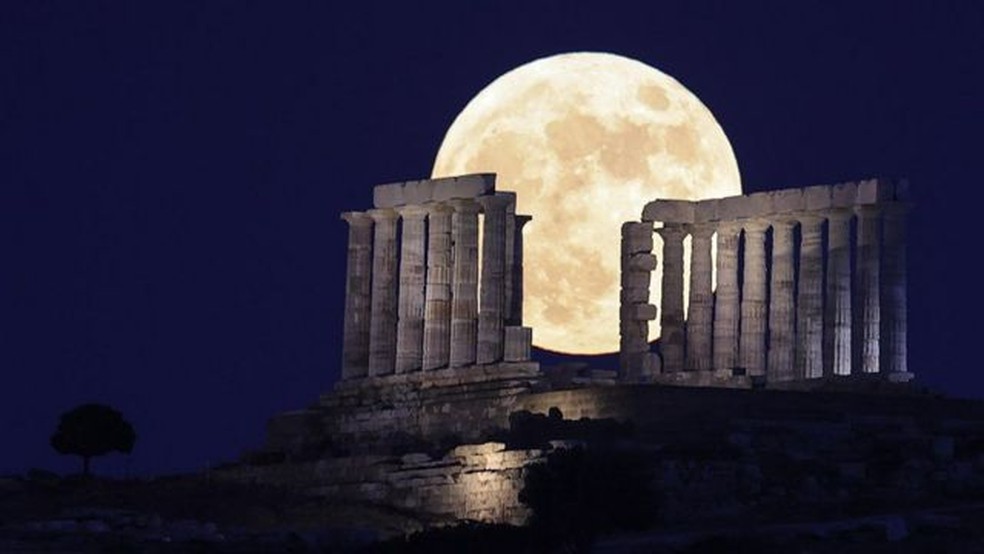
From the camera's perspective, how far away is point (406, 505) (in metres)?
138

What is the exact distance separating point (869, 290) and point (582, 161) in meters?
10.7

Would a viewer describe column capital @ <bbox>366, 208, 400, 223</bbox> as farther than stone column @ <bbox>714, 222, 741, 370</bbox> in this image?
No

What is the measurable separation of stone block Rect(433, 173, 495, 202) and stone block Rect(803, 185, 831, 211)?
10.6 m

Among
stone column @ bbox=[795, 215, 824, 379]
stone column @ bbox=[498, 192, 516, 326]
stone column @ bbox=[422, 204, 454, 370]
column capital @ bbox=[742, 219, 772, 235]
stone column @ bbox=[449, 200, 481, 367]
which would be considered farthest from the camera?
column capital @ bbox=[742, 219, 772, 235]

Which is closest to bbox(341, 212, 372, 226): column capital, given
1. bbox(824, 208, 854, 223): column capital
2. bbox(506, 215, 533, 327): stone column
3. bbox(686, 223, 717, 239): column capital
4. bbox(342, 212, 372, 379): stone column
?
bbox(342, 212, 372, 379): stone column

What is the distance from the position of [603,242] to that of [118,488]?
2473 centimetres

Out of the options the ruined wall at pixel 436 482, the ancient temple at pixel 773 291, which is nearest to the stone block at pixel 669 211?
the ancient temple at pixel 773 291

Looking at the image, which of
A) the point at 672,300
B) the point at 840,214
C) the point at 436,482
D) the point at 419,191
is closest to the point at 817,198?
the point at 840,214

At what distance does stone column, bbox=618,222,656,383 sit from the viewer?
6078 inches

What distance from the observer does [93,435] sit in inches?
5797

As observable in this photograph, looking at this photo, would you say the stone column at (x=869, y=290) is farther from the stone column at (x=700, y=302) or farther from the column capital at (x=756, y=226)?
the stone column at (x=700, y=302)

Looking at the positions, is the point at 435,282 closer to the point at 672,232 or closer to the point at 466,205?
the point at 466,205

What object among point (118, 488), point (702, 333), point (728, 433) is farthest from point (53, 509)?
point (702, 333)

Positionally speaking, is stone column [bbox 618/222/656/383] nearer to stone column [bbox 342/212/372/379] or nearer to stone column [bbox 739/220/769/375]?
stone column [bbox 739/220/769/375]
